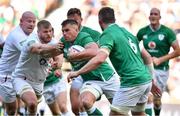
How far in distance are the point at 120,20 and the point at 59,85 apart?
454 cm

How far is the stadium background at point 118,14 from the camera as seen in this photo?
17141 mm

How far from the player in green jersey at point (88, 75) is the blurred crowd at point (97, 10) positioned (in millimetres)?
5344

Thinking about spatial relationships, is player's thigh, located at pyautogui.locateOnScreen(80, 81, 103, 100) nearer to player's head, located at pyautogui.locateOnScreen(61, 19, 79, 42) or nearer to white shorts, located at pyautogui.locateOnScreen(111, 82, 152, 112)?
player's head, located at pyautogui.locateOnScreen(61, 19, 79, 42)

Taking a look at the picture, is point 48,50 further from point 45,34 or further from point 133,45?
point 133,45

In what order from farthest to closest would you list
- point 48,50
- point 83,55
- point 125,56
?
point 48,50
point 83,55
point 125,56

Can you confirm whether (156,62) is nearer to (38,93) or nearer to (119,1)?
(38,93)

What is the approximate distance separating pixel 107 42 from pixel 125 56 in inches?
16.9

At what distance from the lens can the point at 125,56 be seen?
10.2 metres

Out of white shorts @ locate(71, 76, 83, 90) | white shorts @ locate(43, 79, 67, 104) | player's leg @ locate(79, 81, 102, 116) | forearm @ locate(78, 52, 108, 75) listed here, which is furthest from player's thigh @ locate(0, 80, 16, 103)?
forearm @ locate(78, 52, 108, 75)

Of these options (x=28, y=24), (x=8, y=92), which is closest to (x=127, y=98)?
(x=28, y=24)

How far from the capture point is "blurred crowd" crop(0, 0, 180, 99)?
1723 centimetres

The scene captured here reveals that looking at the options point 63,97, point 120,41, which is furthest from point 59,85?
point 120,41

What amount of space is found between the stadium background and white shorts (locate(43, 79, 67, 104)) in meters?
3.98

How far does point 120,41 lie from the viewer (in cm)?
1012
